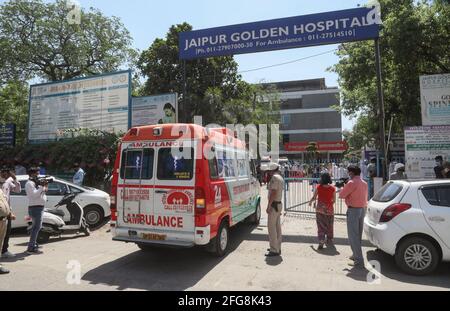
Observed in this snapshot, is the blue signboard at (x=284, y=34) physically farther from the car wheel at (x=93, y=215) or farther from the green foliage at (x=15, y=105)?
the green foliage at (x=15, y=105)

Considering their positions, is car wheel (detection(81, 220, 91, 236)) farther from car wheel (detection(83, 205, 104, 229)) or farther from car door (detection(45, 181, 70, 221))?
car wheel (detection(83, 205, 104, 229))

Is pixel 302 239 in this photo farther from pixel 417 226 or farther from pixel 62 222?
pixel 62 222

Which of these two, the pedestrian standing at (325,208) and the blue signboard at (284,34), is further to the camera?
the blue signboard at (284,34)

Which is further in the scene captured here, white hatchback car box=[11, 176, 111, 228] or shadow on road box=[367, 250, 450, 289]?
white hatchback car box=[11, 176, 111, 228]

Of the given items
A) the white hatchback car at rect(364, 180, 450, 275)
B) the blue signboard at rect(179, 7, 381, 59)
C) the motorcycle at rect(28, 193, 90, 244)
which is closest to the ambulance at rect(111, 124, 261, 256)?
the motorcycle at rect(28, 193, 90, 244)

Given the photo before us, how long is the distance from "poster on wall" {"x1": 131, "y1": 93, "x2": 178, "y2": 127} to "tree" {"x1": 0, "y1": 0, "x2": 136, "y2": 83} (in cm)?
1481

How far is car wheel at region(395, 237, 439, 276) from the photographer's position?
5.74 metres

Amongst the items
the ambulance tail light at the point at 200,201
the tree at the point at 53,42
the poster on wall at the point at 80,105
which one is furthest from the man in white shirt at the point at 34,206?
the tree at the point at 53,42

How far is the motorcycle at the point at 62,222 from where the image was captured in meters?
8.24

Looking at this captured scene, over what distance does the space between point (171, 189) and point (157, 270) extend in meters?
1.45

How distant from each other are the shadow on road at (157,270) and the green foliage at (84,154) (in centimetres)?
729

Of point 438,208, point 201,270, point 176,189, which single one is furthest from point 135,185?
point 438,208
